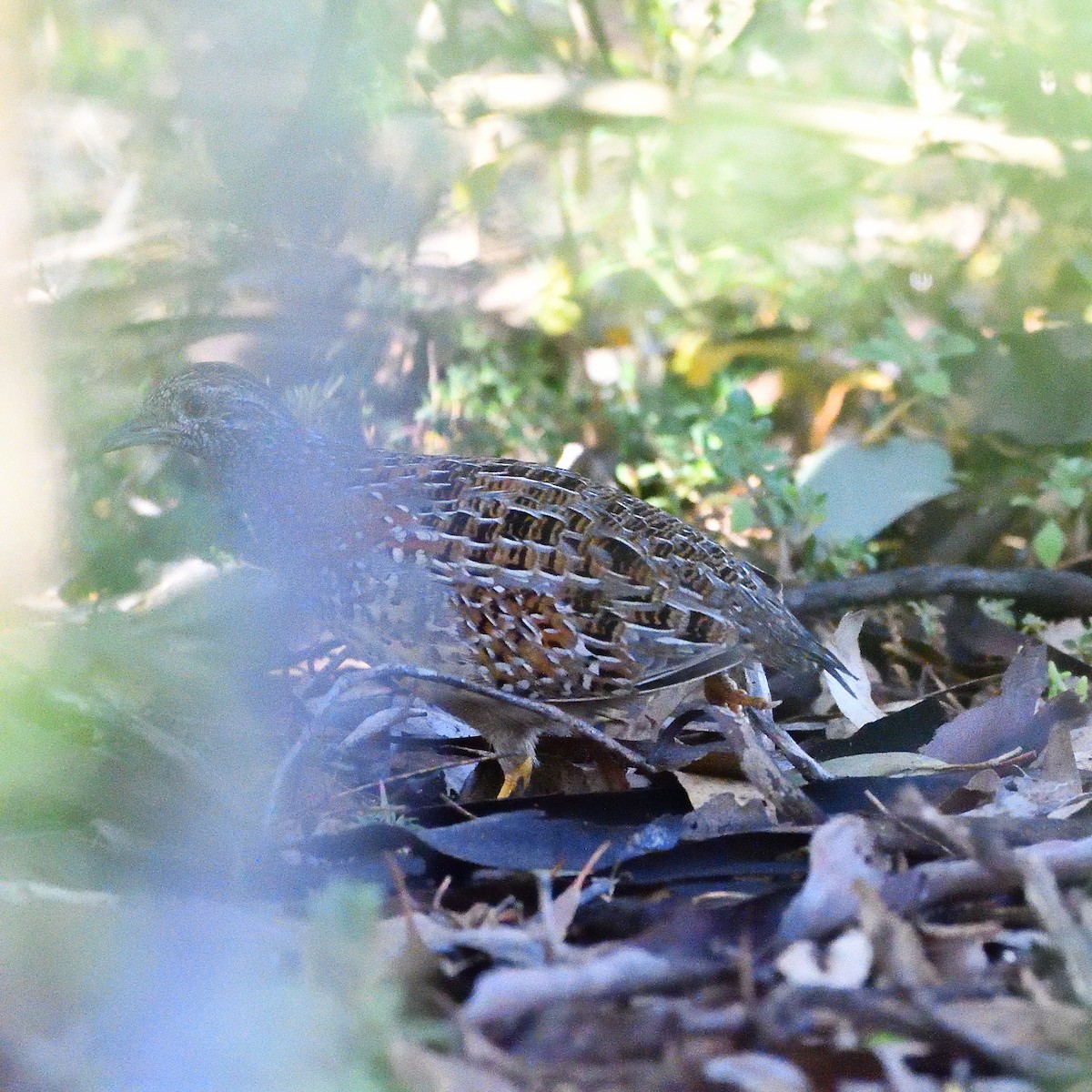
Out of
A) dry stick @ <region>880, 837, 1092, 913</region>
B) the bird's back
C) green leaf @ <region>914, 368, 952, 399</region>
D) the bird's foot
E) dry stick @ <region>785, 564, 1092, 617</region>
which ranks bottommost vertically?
dry stick @ <region>880, 837, 1092, 913</region>

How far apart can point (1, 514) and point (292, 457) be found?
1179 millimetres

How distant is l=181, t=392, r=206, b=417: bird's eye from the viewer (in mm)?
4086

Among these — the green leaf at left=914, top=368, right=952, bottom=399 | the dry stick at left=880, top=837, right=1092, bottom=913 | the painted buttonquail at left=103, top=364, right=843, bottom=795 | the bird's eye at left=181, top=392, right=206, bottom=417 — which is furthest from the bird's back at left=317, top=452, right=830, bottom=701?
the green leaf at left=914, top=368, right=952, bottom=399

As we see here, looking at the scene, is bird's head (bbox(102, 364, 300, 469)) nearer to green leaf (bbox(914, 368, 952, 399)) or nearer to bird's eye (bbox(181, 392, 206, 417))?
bird's eye (bbox(181, 392, 206, 417))

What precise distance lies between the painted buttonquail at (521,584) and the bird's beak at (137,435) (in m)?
0.60

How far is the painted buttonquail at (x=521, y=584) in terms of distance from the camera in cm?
332

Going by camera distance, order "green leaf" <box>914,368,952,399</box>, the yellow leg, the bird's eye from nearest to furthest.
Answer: the yellow leg
the bird's eye
"green leaf" <box>914,368,952,399</box>

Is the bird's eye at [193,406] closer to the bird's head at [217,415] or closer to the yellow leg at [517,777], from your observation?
the bird's head at [217,415]

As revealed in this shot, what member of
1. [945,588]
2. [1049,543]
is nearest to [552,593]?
[945,588]

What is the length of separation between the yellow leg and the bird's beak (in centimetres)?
174

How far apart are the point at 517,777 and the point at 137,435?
1856 mm

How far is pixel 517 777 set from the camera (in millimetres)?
3074

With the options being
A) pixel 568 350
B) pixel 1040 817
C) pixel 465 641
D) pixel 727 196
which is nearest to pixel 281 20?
pixel 465 641

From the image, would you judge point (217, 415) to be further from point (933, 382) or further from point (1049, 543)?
point (1049, 543)
